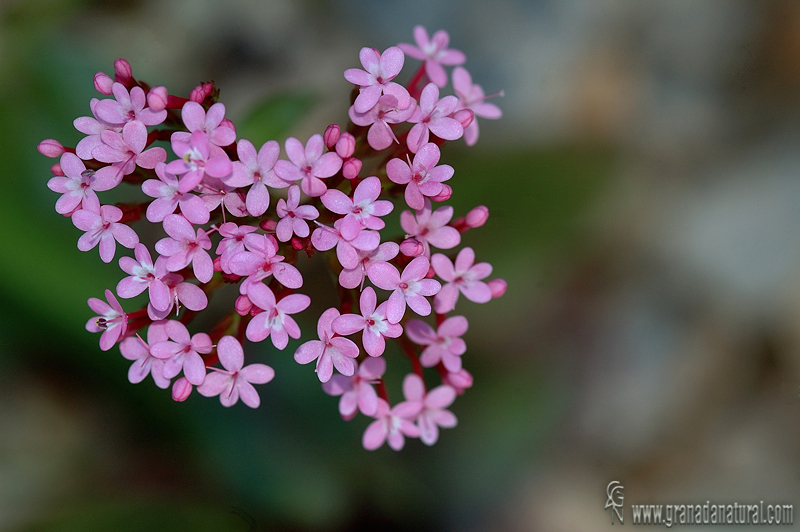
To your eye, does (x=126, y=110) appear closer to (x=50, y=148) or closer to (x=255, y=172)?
(x=50, y=148)

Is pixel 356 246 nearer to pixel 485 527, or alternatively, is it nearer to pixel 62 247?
pixel 62 247

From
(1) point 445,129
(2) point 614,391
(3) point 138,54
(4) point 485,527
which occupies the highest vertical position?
(3) point 138,54

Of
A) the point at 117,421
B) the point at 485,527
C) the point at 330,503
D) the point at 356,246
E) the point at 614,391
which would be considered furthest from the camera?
the point at 614,391

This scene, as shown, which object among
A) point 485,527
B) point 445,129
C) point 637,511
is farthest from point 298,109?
point 637,511

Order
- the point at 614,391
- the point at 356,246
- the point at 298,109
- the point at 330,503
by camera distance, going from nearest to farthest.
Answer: the point at 356,246 < the point at 298,109 < the point at 330,503 < the point at 614,391

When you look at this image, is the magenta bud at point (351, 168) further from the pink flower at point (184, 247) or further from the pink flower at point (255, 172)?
the pink flower at point (184, 247)

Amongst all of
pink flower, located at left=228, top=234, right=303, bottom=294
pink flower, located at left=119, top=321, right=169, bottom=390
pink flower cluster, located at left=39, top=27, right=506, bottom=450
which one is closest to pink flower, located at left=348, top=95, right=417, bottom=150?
pink flower cluster, located at left=39, top=27, right=506, bottom=450

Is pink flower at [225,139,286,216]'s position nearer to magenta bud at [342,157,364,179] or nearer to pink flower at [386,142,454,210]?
magenta bud at [342,157,364,179]

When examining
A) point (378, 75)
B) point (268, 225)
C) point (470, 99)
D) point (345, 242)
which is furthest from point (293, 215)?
point (470, 99)
